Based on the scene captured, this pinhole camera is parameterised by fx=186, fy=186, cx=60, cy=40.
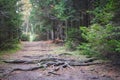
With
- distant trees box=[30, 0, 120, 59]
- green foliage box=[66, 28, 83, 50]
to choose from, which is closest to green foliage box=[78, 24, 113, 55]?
distant trees box=[30, 0, 120, 59]

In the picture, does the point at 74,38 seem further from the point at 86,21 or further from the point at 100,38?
the point at 100,38

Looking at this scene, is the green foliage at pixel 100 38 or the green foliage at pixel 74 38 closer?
the green foliage at pixel 100 38

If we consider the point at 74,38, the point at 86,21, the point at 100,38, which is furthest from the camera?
the point at 86,21

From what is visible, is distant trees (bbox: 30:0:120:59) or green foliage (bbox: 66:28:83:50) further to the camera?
green foliage (bbox: 66:28:83:50)

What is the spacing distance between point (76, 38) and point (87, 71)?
641cm

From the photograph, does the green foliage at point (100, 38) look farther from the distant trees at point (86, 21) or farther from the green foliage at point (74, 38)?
the green foliage at point (74, 38)

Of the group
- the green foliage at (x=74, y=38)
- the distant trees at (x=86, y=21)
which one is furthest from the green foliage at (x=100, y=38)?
the green foliage at (x=74, y=38)

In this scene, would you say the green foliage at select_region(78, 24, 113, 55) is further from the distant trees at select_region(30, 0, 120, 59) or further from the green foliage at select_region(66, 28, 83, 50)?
the green foliage at select_region(66, 28, 83, 50)

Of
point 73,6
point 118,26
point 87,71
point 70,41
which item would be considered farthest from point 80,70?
point 73,6

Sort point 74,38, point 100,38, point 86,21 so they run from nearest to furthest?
point 100,38
point 74,38
point 86,21

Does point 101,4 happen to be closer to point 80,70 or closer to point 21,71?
point 80,70

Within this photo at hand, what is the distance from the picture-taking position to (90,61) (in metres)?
11.2

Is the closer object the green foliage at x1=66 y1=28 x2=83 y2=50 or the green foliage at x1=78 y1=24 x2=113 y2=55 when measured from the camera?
the green foliage at x1=78 y1=24 x2=113 y2=55

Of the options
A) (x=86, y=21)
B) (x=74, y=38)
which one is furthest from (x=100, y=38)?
(x=86, y=21)
